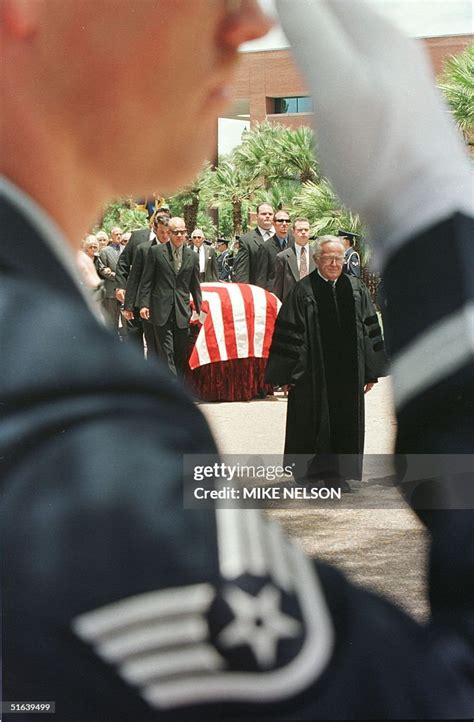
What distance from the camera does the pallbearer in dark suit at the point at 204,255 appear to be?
75.5 inches

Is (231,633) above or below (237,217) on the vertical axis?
below

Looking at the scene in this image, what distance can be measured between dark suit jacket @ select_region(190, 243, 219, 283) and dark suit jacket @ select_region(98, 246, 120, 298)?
235 mm

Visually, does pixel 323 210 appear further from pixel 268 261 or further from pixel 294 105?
pixel 268 261

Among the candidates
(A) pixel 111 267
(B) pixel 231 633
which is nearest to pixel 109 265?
(A) pixel 111 267

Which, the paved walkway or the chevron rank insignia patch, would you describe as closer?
the chevron rank insignia patch

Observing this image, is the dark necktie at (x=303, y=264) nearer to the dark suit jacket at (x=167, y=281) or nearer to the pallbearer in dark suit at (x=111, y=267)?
the dark suit jacket at (x=167, y=281)

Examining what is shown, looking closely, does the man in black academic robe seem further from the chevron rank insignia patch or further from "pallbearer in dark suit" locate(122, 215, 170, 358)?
the chevron rank insignia patch

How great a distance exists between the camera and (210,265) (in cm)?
198

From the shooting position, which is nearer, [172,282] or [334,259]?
[334,259]

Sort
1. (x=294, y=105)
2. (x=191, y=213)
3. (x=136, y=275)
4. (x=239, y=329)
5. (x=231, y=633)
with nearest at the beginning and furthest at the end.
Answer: (x=231, y=633) < (x=294, y=105) < (x=191, y=213) < (x=136, y=275) < (x=239, y=329)

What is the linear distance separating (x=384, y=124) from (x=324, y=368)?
1.12 m

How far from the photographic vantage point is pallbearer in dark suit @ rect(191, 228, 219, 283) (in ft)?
6.29

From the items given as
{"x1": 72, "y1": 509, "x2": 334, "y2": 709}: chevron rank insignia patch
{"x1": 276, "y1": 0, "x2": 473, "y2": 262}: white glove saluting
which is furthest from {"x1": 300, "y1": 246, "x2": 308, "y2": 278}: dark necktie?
{"x1": 72, "y1": 509, "x2": 334, "y2": 709}: chevron rank insignia patch

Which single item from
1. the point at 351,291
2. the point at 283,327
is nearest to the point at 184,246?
the point at 283,327
